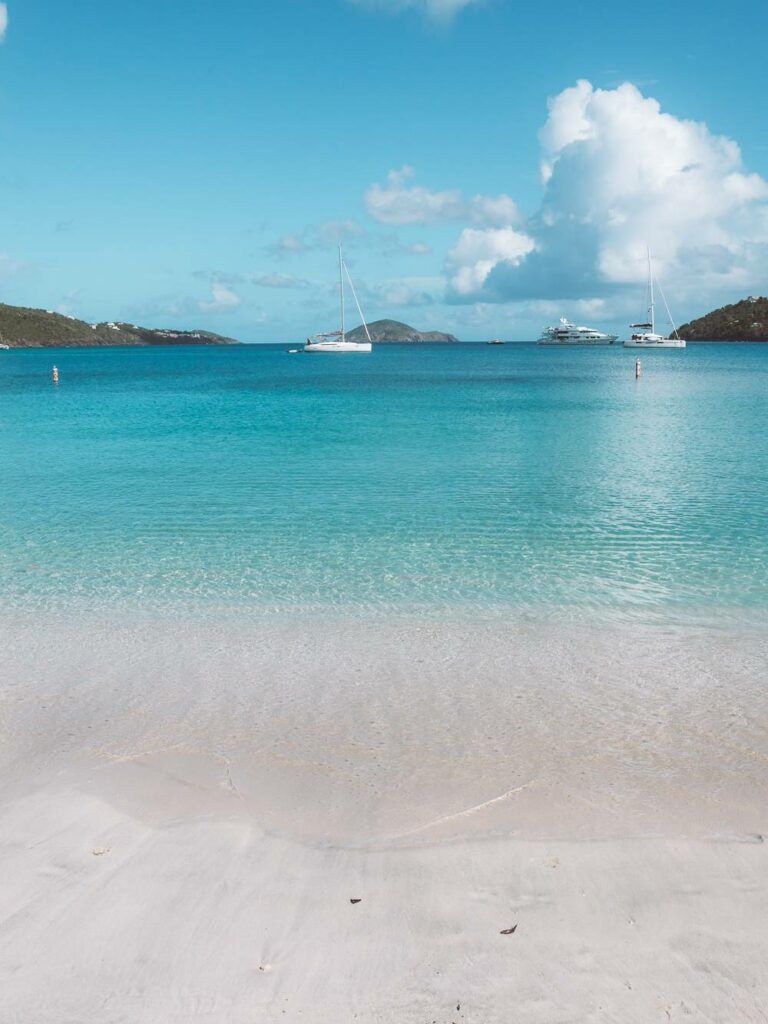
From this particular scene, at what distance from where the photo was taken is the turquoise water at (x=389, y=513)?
45.1ft

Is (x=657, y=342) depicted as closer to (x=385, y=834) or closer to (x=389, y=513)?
(x=389, y=513)

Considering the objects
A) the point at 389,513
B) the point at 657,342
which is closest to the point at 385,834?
the point at 389,513

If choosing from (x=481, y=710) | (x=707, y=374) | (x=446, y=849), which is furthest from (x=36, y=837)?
(x=707, y=374)

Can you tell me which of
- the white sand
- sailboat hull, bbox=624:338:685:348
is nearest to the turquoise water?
the white sand

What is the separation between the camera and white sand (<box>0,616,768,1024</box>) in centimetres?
491

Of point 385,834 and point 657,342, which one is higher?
point 657,342

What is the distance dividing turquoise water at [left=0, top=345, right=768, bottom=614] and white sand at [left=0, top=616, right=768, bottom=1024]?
2779mm

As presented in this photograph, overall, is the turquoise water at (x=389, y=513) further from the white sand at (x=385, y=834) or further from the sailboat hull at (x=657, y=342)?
the sailboat hull at (x=657, y=342)

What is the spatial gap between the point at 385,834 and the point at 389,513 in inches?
523

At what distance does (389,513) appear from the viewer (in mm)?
19594

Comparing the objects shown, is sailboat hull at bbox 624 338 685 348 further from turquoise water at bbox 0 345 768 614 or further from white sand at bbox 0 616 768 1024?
white sand at bbox 0 616 768 1024

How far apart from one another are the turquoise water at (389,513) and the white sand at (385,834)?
2779 mm

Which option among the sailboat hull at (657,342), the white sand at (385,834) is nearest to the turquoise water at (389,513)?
the white sand at (385,834)

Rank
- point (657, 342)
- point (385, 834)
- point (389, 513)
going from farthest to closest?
point (657, 342) → point (389, 513) → point (385, 834)
